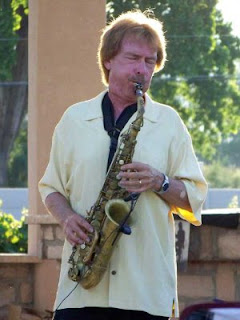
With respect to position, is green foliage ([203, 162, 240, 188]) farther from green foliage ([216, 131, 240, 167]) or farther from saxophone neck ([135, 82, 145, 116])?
saxophone neck ([135, 82, 145, 116])

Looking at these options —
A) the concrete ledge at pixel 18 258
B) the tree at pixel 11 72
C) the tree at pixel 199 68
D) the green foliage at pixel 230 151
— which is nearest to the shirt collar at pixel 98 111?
the concrete ledge at pixel 18 258

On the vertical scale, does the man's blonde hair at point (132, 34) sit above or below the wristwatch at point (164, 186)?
above

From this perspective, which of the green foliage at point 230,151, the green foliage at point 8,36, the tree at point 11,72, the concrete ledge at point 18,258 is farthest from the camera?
the green foliage at point 230,151

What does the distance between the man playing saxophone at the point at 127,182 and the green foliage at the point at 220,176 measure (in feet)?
125

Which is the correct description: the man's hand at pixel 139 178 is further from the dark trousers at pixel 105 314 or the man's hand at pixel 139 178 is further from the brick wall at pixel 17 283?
the brick wall at pixel 17 283

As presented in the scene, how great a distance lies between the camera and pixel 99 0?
769cm

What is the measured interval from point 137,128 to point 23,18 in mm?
17864

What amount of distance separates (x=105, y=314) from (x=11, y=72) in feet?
67.2

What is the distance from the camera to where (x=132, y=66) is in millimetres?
4430

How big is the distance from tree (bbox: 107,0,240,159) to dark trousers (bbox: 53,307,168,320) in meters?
12.8

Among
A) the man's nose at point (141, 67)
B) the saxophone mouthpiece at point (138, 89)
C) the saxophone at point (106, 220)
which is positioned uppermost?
the man's nose at point (141, 67)

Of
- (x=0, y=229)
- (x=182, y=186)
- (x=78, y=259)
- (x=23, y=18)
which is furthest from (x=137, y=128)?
(x=23, y=18)

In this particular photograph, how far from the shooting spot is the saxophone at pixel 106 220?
4285mm

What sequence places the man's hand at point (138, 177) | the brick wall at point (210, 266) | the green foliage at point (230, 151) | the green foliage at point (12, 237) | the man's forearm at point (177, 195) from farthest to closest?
the green foliage at point (230, 151) → the green foliage at point (12, 237) → the brick wall at point (210, 266) → the man's forearm at point (177, 195) → the man's hand at point (138, 177)
